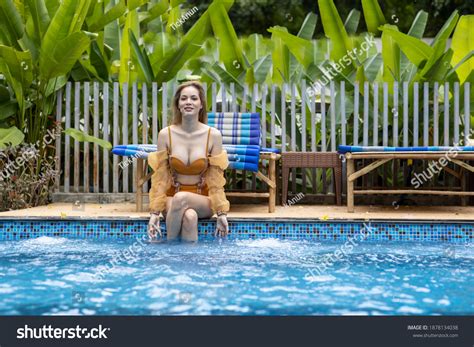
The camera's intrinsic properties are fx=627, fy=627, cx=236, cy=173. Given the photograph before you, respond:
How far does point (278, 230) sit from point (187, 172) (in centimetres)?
97

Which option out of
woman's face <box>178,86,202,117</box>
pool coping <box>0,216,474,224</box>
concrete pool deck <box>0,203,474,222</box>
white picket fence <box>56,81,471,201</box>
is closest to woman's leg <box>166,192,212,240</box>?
pool coping <box>0,216,474,224</box>

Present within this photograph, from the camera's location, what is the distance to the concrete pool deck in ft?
17.6

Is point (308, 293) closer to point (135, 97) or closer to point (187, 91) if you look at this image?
point (187, 91)

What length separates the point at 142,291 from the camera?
3.10 meters

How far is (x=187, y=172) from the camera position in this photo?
485cm

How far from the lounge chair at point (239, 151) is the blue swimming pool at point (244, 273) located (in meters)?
0.75

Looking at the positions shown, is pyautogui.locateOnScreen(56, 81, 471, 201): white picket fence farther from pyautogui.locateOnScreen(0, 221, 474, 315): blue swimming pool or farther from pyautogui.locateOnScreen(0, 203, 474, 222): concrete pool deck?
pyautogui.locateOnScreen(0, 221, 474, 315): blue swimming pool

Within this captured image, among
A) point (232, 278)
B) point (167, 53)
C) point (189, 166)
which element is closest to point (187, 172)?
point (189, 166)

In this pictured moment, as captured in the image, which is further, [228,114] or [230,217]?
[228,114]

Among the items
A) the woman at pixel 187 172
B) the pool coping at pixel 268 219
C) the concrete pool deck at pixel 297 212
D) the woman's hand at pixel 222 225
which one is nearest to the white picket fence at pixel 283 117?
the concrete pool deck at pixel 297 212

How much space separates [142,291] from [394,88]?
4.79m

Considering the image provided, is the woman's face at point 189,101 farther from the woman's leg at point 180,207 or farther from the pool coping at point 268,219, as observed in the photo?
the pool coping at point 268,219

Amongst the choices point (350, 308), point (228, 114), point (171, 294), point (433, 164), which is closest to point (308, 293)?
point (350, 308)

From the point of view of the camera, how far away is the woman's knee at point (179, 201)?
4.67 metres
